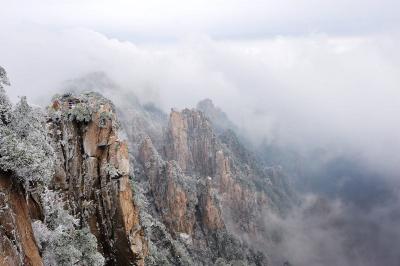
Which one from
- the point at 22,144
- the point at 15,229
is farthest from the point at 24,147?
the point at 15,229

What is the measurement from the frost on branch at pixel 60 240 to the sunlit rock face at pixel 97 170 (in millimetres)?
5973

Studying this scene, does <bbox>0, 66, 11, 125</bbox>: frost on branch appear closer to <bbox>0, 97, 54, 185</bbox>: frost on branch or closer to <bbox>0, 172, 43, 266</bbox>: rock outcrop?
<bbox>0, 97, 54, 185</bbox>: frost on branch

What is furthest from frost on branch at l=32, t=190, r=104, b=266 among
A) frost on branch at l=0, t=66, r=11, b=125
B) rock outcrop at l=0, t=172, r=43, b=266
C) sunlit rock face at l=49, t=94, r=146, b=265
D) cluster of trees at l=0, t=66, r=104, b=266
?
frost on branch at l=0, t=66, r=11, b=125

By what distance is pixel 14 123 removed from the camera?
96.8ft

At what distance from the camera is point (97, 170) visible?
4672cm

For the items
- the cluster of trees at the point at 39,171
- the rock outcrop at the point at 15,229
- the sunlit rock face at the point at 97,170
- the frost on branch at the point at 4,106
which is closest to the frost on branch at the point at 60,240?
the cluster of trees at the point at 39,171

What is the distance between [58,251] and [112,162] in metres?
15.5

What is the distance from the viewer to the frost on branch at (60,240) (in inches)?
1254

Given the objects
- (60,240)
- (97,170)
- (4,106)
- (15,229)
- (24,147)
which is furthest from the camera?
(97,170)

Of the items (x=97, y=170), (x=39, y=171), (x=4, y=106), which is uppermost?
(x=97, y=170)

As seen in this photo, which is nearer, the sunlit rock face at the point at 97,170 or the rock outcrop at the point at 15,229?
the rock outcrop at the point at 15,229

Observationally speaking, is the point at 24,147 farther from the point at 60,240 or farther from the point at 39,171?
the point at 60,240

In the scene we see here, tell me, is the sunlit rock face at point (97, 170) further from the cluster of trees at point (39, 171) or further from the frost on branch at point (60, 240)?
the cluster of trees at point (39, 171)

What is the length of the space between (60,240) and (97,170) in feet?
47.1
